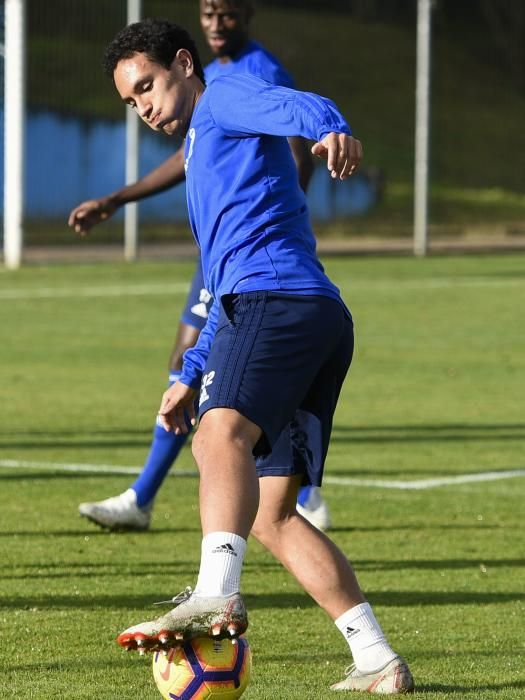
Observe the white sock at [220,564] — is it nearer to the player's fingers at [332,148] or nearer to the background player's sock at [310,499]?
the player's fingers at [332,148]

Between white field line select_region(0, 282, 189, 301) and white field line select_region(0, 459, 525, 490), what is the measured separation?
36.6 feet

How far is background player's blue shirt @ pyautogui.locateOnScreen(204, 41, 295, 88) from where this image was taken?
7.46 m

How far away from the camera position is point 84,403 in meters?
12.2

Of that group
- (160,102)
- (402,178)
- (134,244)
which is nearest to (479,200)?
(402,178)

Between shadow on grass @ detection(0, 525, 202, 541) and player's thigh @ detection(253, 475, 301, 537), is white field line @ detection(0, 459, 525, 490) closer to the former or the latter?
shadow on grass @ detection(0, 525, 202, 541)

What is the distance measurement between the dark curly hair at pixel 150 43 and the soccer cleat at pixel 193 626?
5.61ft

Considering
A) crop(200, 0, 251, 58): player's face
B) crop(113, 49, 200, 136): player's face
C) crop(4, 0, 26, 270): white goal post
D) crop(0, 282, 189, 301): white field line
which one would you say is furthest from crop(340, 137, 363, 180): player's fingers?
crop(4, 0, 26, 270): white goal post

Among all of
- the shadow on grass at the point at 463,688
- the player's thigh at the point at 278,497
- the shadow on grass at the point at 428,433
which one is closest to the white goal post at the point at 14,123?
the shadow on grass at the point at 428,433

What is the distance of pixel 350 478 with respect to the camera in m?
9.41

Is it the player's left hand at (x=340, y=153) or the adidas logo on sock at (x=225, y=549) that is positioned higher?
the player's left hand at (x=340, y=153)

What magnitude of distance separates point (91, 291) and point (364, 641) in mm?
17332

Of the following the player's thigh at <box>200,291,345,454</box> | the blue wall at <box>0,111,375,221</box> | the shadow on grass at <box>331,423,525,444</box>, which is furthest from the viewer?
the blue wall at <box>0,111,375,221</box>

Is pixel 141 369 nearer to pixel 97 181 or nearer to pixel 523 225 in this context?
pixel 97 181

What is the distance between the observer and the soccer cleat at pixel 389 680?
16.1ft
